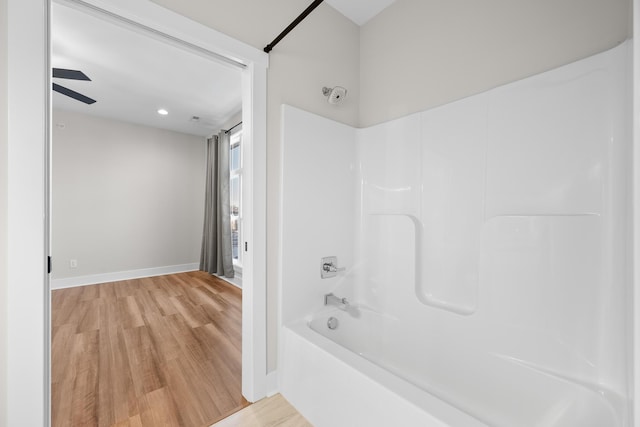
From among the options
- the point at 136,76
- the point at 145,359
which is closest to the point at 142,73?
the point at 136,76

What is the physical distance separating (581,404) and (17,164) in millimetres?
2451

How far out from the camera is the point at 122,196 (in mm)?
4520

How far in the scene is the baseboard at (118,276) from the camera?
13.2ft

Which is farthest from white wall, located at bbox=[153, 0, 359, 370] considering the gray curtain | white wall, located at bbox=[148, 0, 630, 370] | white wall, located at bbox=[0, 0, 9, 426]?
the gray curtain

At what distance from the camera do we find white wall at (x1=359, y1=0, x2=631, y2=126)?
1.25 m

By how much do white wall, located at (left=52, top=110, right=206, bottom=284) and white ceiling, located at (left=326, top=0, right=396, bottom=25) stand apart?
412cm

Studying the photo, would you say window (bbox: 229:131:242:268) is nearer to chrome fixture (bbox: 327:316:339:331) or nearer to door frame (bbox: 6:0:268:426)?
chrome fixture (bbox: 327:316:339:331)

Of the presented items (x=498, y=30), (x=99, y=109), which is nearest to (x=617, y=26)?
(x=498, y=30)

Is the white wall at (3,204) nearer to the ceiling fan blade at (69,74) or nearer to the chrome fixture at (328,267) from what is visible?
the chrome fixture at (328,267)

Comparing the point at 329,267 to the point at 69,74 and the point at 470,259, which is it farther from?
the point at 69,74

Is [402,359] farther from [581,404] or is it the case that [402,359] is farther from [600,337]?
[600,337]

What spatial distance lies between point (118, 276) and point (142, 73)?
330 centimetres

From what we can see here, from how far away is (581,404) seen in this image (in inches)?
45.0

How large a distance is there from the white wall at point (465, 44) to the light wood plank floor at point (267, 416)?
2.05 meters
